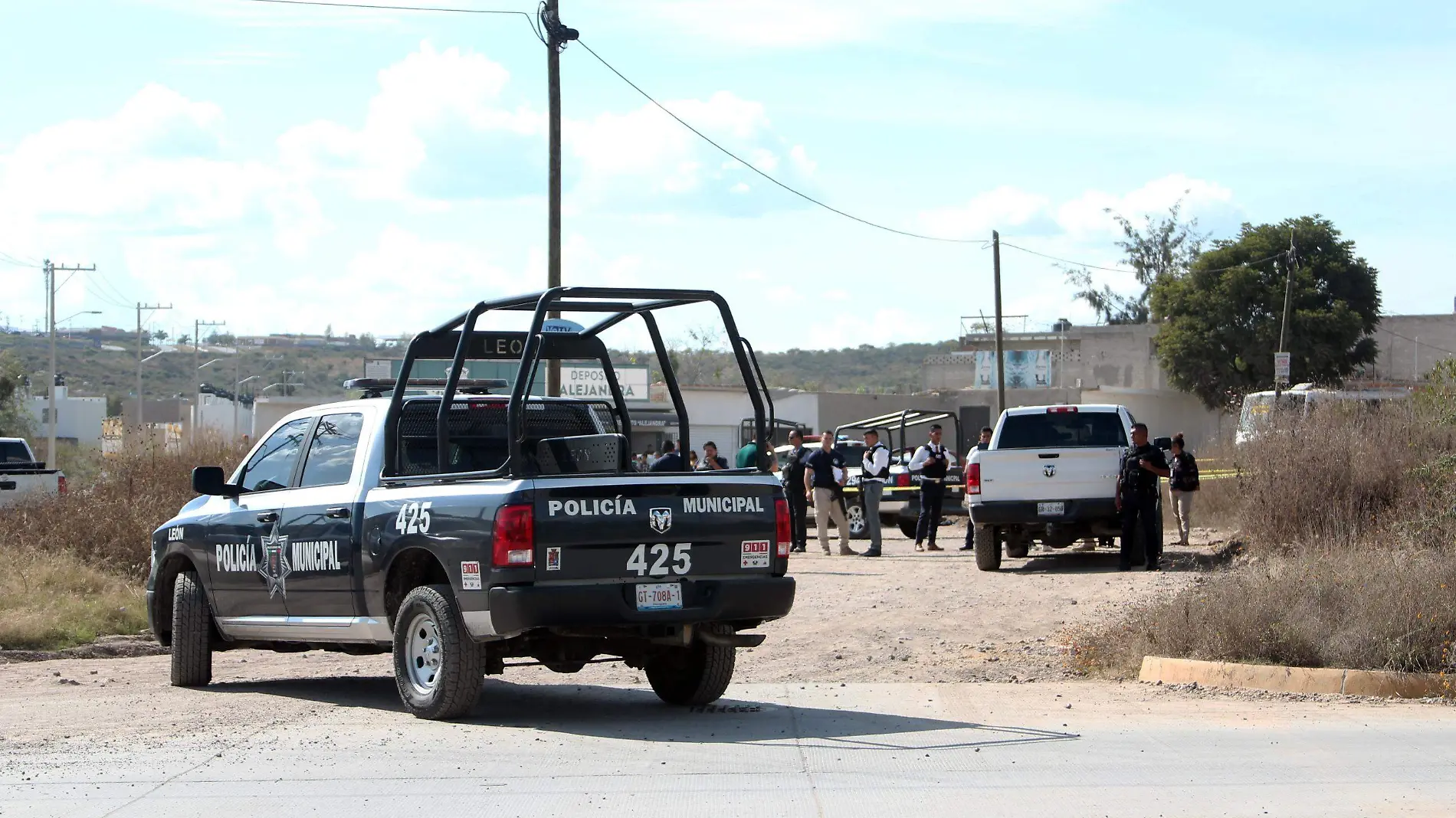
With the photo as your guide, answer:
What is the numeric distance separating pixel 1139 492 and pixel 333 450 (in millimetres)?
10929

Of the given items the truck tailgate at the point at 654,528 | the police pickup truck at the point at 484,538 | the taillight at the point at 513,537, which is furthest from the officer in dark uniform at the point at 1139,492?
the taillight at the point at 513,537

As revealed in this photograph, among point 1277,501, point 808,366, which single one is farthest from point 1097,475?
point 808,366

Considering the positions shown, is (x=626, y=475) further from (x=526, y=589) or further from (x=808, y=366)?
(x=808, y=366)

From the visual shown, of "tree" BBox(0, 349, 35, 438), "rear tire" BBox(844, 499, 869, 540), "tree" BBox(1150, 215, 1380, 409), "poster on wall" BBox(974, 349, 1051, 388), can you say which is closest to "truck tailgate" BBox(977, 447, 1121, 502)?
"rear tire" BBox(844, 499, 869, 540)

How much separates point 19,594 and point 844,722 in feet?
32.2

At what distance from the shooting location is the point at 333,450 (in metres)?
10.3

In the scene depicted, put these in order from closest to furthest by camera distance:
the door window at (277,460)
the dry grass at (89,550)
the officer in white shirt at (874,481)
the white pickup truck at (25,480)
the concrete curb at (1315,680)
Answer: the concrete curb at (1315,680) < the door window at (277,460) < the dry grass at (89,550) < the white pickup truck at (25,480) < the officer in white shirt at (874,481)

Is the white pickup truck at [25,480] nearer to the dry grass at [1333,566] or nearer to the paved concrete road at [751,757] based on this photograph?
the paved concrete road at [751,757]

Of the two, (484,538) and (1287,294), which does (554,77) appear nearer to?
(484,538)

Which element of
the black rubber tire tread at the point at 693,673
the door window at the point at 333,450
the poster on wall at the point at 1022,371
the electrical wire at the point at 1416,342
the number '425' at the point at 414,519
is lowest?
the black rubber tire tread at the point at 693,673

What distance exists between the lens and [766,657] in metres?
13.2

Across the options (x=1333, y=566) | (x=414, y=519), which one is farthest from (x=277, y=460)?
(x=1333, y=566)

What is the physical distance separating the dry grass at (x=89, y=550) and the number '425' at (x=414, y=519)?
6923 millimetres

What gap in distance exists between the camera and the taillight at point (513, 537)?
8.52 metres
